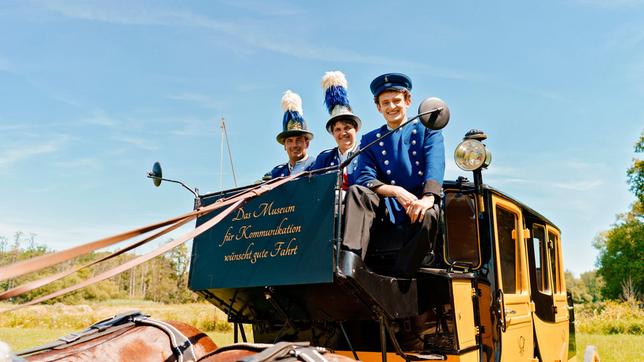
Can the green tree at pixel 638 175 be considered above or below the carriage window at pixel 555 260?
above

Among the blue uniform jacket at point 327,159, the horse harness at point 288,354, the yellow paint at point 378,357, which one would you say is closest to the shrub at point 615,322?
the blue uniform jacket at point 327,159

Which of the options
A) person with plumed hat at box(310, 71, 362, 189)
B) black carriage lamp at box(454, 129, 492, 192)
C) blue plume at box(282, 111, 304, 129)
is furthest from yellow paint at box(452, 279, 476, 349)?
blue plume at box(282, 111, 304, 129)

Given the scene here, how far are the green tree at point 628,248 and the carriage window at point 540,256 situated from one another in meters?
38.2

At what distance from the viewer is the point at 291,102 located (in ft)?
16.1

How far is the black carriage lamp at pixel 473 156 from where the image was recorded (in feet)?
12.7

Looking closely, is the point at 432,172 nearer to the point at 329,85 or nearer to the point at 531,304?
the point at 329,85

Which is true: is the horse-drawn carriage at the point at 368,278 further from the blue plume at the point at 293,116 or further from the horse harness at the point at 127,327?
the blue plume at the point at 293,116

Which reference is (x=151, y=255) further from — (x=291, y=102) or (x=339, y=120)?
(x=291, y=102)

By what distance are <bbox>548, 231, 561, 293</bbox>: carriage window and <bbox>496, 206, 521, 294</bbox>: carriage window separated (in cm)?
158

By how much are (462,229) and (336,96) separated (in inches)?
55.8

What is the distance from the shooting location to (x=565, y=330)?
6.06 metres

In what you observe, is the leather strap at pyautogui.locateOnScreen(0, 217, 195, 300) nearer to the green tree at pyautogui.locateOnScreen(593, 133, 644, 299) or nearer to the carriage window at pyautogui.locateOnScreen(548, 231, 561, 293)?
the carriage window at pyautogui.locateOnScreen(548, 231, 561, 293)

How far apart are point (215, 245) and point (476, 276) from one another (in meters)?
1.88

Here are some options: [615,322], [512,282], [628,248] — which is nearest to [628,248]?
[628,248]
